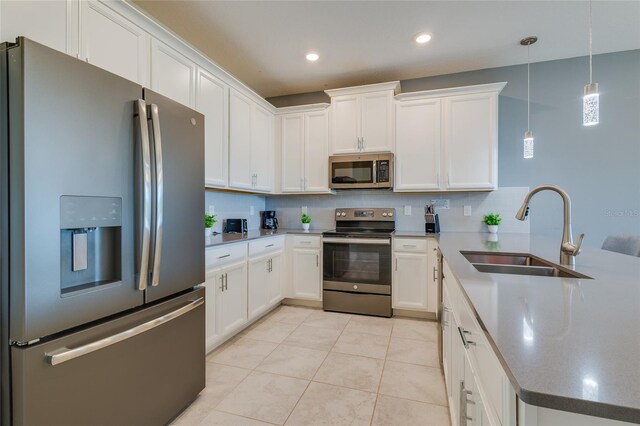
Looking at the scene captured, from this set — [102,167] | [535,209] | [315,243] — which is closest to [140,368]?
[102,167]

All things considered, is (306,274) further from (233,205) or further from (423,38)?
(423,38)

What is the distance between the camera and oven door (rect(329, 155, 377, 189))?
3365 mm

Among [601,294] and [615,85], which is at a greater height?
[615,85]

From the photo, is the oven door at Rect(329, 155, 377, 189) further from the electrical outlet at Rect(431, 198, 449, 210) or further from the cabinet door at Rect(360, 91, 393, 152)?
the electrical outlet at Rect(431, 198, 449, 210)

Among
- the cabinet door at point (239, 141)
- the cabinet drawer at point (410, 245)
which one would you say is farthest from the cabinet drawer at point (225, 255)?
the cabinet drawer at point (410, 245)

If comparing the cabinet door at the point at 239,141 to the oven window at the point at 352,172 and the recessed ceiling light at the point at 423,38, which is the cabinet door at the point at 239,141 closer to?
the oven window at the point at 352,172

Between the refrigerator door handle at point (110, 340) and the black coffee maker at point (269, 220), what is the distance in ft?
7.54

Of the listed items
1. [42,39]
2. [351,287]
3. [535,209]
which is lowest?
[351,287]

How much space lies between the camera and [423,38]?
269 centimetres

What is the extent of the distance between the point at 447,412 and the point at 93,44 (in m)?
2.79

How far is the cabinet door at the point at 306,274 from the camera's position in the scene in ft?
11.0

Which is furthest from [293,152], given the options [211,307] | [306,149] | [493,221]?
[493,221]

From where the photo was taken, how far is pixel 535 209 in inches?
125

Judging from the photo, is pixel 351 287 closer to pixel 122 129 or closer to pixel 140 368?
pixel 140 368
